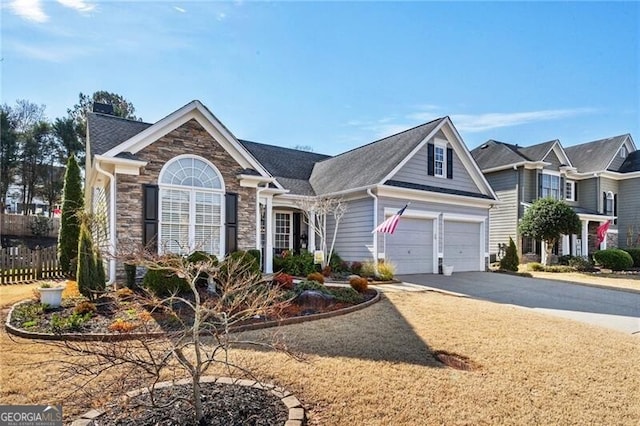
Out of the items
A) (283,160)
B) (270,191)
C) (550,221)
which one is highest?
(283,160)

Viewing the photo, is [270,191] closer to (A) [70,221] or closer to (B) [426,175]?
(B) [426,175]

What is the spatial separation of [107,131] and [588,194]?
29.6 meters

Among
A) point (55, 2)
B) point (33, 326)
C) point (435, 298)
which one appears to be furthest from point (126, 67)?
point (435, 298)

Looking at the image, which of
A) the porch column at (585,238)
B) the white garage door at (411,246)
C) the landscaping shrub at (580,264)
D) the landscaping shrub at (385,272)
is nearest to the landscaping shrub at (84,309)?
the landscaping shrub at (385,272)

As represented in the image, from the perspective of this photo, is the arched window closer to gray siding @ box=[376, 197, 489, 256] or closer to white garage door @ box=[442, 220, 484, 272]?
gray siding @ box=[376, 197, 489, 256]

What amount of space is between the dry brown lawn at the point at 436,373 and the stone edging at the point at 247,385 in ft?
0.52

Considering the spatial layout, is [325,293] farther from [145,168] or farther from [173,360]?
[145,168]

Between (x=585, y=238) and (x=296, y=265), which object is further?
(x=585, y=238)

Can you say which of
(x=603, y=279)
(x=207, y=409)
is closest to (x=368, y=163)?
(x=603, y=279)

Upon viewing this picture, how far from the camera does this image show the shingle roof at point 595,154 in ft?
84.6

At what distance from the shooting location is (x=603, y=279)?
16.3 m

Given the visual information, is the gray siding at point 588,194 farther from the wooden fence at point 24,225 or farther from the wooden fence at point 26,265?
the wooden fence at point 24,225

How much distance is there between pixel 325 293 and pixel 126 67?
7.53 metres

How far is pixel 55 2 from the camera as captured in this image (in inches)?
272
